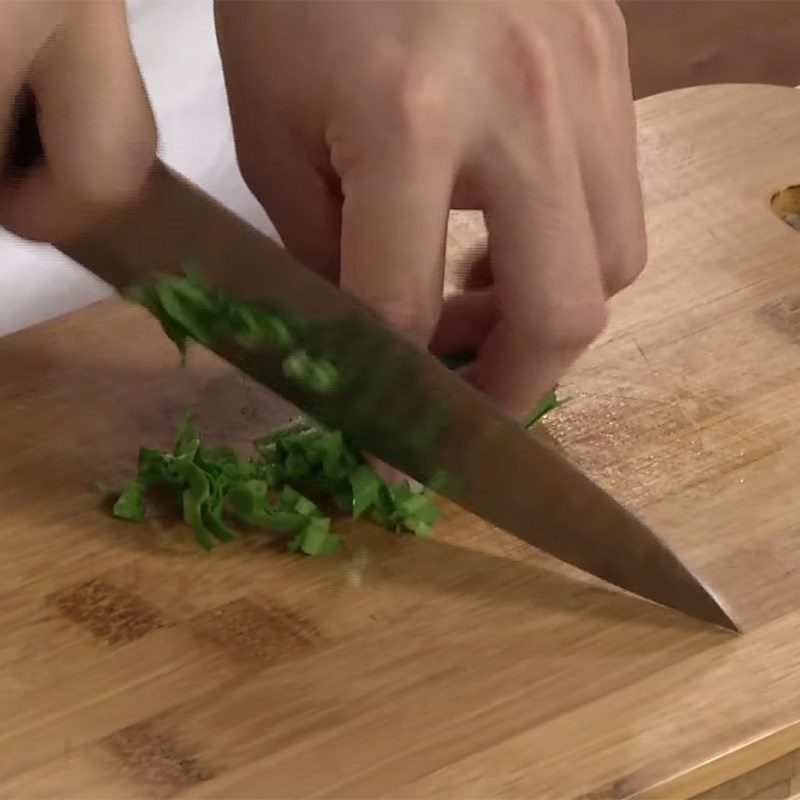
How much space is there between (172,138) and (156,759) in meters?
0.97

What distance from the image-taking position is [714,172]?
163cm

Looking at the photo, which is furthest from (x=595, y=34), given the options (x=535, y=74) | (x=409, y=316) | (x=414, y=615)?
(x=414, y=615)

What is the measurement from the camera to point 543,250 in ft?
3.55

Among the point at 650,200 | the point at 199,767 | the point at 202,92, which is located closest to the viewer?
the point at 199,767

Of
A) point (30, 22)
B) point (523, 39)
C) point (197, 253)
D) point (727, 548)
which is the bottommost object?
point (727, 548)

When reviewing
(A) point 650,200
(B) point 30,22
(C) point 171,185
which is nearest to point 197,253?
(C) point 171,185

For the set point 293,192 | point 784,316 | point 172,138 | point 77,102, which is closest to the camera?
point 77,102

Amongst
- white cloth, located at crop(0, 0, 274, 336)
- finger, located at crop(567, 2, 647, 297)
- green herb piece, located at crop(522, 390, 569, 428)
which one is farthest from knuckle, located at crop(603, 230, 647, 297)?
white cloth, located at crop(0, 0, 274, 336)

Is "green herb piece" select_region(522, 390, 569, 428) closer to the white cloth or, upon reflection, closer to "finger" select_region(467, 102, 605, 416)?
"finger" select_region(467, 102, 605, 416)

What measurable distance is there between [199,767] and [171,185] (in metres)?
0.50

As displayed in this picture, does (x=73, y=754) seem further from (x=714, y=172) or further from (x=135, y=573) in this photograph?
(x=714, y=172)

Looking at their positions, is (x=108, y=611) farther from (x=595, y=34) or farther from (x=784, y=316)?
(x=784, y=316)

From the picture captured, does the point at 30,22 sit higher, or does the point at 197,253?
the point at 30,22

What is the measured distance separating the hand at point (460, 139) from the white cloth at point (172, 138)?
518 mm
